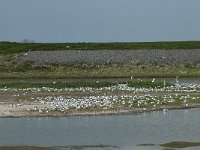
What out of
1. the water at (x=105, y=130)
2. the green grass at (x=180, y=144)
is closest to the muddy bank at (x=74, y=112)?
the water at (x=105, y=130)

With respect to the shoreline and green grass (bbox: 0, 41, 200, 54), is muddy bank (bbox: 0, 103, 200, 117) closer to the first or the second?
the shoreline

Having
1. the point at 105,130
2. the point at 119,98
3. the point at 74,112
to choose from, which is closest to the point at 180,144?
the point at 105,130

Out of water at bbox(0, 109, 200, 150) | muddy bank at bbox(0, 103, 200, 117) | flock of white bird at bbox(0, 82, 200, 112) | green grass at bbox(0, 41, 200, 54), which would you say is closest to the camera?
water at bbox(0, 109, 200, 150)

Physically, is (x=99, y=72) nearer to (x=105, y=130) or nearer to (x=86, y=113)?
(x=86, y=113)

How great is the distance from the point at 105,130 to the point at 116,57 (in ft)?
154

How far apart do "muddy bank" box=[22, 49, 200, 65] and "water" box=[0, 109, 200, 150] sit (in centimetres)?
3907

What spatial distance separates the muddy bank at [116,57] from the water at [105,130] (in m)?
39.1

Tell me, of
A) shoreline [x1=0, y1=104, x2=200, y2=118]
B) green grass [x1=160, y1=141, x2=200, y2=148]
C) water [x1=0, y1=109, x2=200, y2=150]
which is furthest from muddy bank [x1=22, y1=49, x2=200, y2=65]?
green grass [x1=160, y1=141, x2=200, y2=148]

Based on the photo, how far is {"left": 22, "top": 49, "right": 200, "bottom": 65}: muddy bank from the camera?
230 ft

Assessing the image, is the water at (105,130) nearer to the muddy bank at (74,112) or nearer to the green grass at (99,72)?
the muddy bank at (74,112)

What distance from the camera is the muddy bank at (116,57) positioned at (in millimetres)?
70188

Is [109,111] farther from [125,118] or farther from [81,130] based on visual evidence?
[81,130]

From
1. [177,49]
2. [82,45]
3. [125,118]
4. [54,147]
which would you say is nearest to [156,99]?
[125,118]

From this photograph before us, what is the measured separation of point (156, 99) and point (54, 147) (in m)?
14.7
